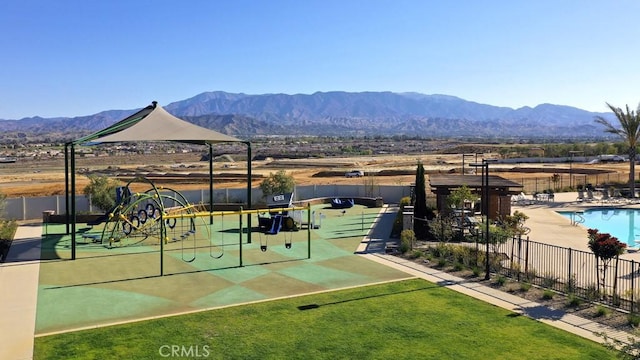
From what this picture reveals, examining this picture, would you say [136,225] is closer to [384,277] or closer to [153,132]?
[153,132]

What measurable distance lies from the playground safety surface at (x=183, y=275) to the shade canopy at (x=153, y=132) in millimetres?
4641

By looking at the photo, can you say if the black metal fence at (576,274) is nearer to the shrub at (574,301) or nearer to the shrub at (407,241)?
the shrub at (574,301)

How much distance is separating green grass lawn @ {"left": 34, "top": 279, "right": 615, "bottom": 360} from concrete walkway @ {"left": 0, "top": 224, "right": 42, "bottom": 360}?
1.74ft

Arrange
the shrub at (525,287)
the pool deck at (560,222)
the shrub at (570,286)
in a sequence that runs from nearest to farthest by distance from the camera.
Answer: the shrub at (570,286) < the shrub at (525,287) < the pool deck at (560,222)

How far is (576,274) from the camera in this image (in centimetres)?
1792

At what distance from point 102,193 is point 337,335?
76.3 feet

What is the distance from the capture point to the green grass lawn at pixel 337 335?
11141mm

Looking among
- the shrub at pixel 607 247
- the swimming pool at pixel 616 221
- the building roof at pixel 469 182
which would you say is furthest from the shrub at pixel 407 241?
the swimming pool at pixel 616 221

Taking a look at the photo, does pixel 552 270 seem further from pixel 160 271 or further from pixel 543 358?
pixel 160 271

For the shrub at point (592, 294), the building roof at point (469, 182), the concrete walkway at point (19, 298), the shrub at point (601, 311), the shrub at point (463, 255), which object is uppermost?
the building roof at point (469, 182)

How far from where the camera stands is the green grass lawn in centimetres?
1114

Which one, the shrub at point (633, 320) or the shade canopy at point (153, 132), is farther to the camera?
the shade canopy at point (153, 132)

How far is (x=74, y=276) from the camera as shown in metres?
18.3

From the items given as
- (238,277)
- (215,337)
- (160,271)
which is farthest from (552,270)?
(160,271)
